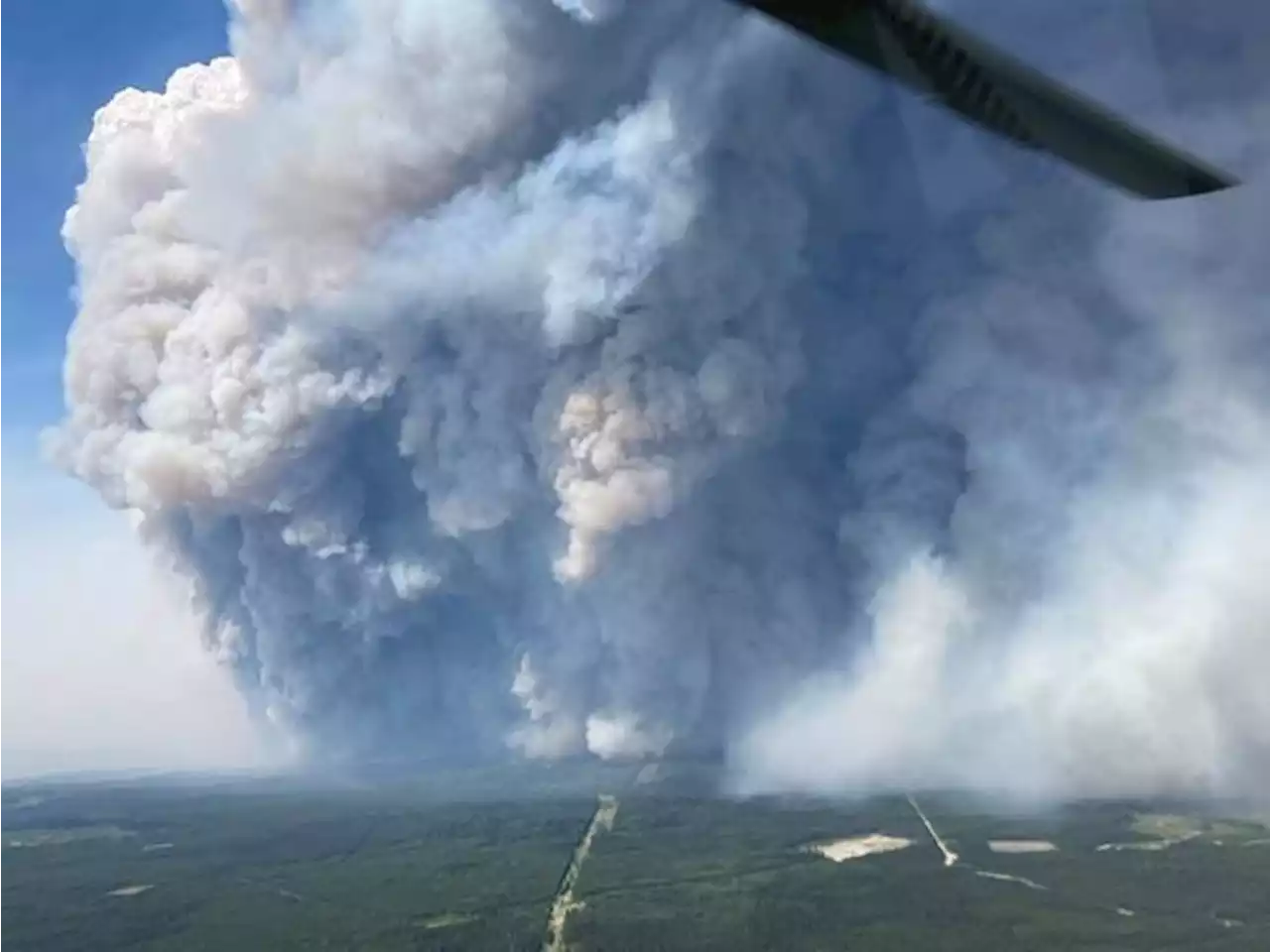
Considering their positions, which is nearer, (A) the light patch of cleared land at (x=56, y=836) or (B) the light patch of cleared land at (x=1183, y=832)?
(B) the light patch of cleared land at (x=1183, y=832)

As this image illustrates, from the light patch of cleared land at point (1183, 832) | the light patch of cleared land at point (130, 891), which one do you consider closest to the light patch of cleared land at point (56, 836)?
the light patch of cleared land at point (130, 891)

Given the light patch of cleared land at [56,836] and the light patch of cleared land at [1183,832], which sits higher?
the light patch of cleared land at [1183,832]

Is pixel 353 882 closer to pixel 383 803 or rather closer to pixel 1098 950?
pixel 383 803

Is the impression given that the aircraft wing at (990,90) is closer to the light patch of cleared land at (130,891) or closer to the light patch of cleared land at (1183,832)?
the light patch of cleared land at (1183,832)

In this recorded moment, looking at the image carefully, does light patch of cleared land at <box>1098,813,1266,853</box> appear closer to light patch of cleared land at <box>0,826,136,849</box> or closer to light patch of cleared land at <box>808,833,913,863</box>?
light patch of cleared land at <box>808,833,913,863</box>

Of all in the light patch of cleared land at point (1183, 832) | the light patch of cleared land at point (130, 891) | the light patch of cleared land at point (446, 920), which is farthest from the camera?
the light patch of cleared land at point (130, 891)

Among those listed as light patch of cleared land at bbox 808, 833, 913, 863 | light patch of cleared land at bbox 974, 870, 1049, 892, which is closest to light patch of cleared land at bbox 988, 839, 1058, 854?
light patch of cleared land at bbox 808, 833, 913, 863

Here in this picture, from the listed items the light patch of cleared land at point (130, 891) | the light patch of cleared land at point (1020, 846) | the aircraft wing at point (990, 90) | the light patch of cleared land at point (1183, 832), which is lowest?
the light patch of cleared land at point (130, 891)

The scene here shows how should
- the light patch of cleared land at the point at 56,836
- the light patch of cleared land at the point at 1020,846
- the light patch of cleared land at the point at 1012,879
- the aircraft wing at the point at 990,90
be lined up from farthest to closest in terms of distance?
the light patch of cleared land at the point at 56,836 < the light patch of cleared land at the point at 1020,846 < the light patch of cleared land at the point at 1012,879 < the aircraft wing at the point at 990,90
